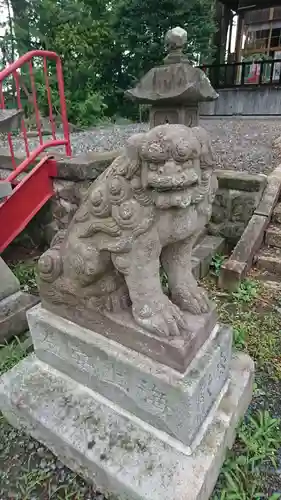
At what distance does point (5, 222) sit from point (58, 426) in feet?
6.39

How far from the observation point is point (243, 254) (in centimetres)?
308

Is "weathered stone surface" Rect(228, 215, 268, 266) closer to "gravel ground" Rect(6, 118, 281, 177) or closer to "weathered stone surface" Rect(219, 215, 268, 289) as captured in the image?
"weathered stone surface" Rect(219, 215, 268, 289)

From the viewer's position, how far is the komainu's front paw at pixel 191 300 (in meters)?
1.53

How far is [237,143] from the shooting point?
6461 mm

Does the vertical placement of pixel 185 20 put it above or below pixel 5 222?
above

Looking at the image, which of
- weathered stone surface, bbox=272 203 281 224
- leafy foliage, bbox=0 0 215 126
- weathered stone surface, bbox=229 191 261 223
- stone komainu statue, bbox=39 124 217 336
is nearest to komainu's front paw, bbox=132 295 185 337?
stone komainu statue, bbox=39 124 217 336

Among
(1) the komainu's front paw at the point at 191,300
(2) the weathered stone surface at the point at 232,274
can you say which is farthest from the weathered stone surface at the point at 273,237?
(1) the komainu's front paw at the point at 191,300

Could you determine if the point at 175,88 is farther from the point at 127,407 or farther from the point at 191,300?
the point at 127,407

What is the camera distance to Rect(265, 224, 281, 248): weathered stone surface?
341 cm

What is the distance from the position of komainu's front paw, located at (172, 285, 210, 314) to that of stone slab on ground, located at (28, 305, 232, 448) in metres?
0.17

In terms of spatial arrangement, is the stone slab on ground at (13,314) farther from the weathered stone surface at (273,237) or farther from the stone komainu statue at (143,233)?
the weathered stone surface at (273,237)

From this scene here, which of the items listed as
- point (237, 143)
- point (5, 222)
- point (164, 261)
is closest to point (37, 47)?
point (237, 143)

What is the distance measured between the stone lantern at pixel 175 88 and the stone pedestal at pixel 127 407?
2.73m

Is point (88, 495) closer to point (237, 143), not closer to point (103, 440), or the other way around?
point (103, 440)
